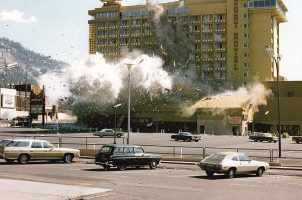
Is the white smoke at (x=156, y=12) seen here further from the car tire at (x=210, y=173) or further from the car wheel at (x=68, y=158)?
the car tire at (x=210, y=173)

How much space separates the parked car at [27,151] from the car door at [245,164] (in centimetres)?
1344

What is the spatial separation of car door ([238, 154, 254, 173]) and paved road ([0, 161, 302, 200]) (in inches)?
18.8

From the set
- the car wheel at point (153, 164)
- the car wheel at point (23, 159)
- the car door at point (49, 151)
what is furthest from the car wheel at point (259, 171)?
the car wheel at point (23, 159)

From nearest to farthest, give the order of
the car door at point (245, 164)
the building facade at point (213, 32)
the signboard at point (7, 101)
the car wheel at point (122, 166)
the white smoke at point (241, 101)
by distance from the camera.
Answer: the car door at point (245, 164) < the car wheel at point (122, 166) < the white smoke at point (241, 101) < the building facade at point (213, 32) < the signboard at point (7, 101)

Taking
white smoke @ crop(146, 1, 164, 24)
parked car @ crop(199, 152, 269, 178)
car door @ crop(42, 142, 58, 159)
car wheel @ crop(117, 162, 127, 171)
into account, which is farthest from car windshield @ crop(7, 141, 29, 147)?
white smoke @ crop(146, 1, 164, 24)

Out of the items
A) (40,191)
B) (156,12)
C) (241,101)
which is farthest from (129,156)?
(156,12)

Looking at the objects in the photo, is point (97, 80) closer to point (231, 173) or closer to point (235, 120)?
point (235, 120)

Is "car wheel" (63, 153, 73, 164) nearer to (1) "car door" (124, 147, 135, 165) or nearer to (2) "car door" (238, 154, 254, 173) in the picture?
(1) "car door" (124, 147, 135, 165)

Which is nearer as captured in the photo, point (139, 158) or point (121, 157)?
point (121, 157)

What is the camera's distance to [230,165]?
25.9m

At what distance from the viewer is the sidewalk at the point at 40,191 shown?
16.6 meters

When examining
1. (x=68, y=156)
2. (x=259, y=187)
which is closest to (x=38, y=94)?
(x=68, y=156)

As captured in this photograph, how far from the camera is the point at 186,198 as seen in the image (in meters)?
17.8

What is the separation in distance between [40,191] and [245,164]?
13.0 m
